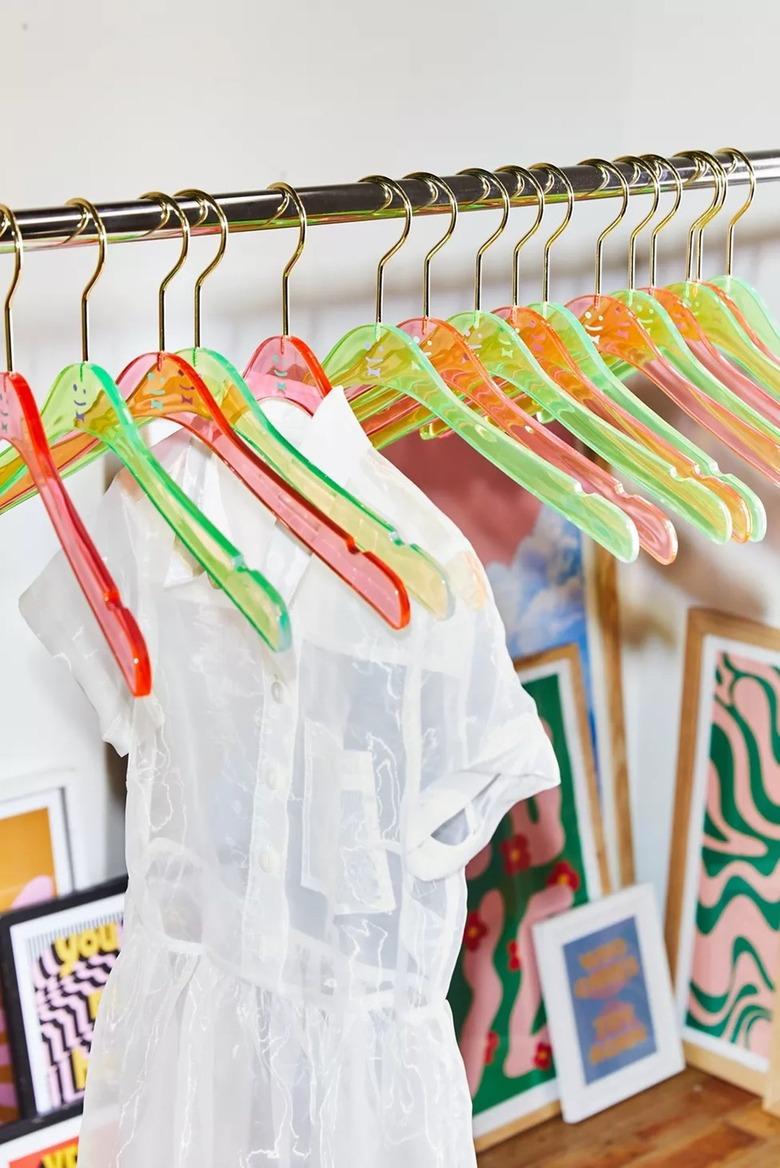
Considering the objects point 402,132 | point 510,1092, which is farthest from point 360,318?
point 510,1092

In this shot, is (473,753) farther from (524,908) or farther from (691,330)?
(524,908)

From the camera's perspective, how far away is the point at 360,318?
153 centimetres

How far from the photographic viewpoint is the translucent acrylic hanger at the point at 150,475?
0.79 metres

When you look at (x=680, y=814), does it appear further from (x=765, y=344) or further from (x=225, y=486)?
(x=225, y=486)

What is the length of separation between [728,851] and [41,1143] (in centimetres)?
94

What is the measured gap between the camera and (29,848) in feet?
4.38

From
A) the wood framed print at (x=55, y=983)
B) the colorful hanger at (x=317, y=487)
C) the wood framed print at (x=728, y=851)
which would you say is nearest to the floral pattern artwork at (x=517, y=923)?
the wood framed print at (x=728, y=851)

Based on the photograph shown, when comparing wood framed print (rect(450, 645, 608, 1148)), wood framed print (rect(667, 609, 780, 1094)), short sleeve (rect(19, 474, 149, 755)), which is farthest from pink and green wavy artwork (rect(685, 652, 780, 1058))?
short sleeve (rect(19, 474, 149, 755))

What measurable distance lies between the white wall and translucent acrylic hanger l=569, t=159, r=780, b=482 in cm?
40

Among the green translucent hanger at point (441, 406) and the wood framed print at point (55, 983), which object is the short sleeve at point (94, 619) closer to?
the green translucent hanger at point (441, 406)

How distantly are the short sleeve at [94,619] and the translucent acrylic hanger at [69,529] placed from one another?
0.56ft

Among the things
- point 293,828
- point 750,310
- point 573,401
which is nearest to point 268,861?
point 293,828

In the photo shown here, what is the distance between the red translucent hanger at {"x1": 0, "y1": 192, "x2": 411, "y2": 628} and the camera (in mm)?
813

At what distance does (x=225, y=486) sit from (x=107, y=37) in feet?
1.66
